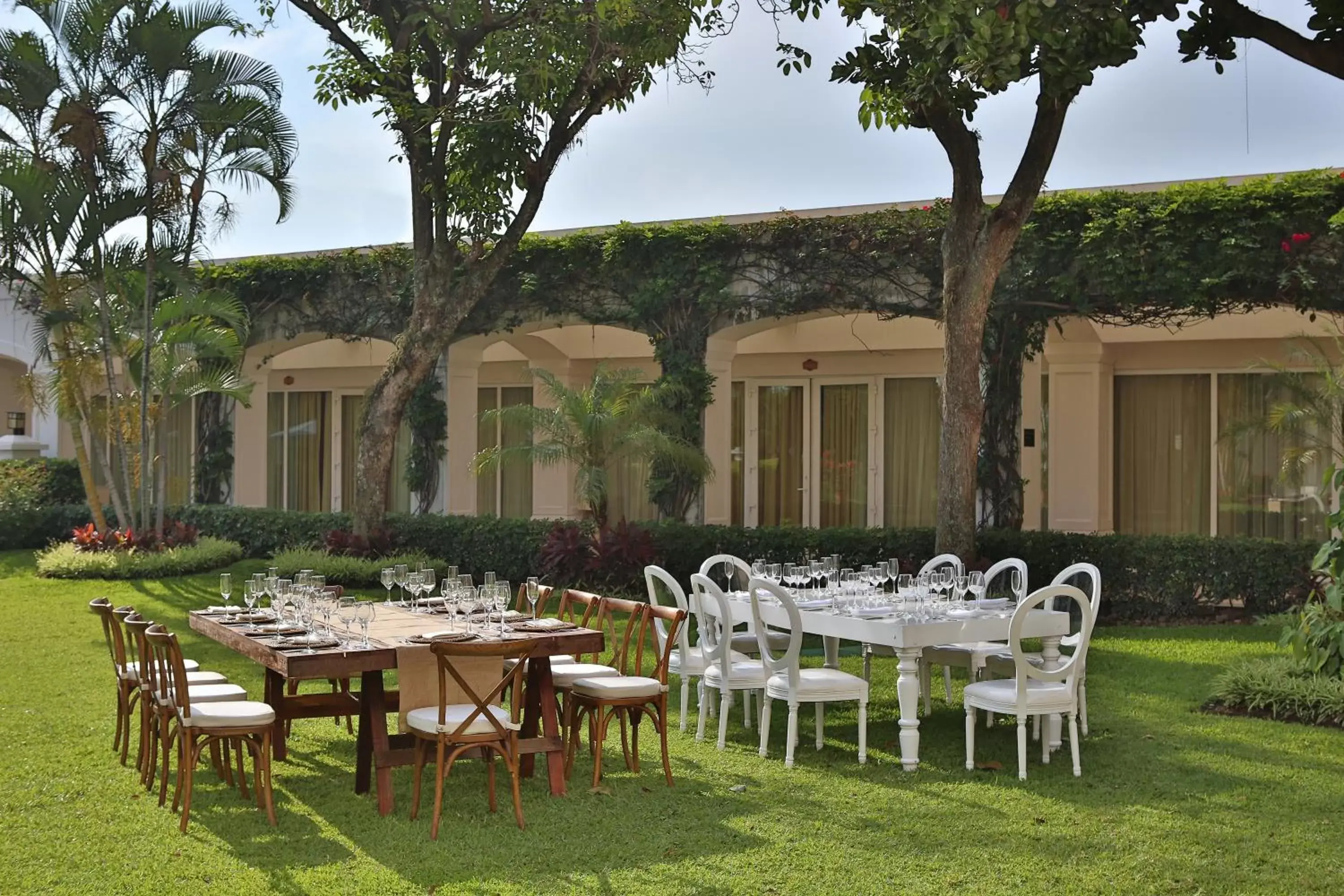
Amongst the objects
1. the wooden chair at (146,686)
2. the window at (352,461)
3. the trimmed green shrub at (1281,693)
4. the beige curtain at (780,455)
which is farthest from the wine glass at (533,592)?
the window at (352,461)

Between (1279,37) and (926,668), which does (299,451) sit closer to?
(926,668)

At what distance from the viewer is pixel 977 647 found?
26.8ft

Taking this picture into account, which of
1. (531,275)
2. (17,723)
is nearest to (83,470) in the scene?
(531,275)

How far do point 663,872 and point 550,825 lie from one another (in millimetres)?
793

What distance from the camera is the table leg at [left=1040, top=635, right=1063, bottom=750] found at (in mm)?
7137

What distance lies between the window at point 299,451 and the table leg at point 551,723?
A: 14.8m

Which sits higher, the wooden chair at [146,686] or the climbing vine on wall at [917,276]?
the climbing vine on wall at [917,276]

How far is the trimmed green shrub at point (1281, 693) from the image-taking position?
314 inches

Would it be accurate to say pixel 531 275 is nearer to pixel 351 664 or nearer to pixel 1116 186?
pixel 1116 186

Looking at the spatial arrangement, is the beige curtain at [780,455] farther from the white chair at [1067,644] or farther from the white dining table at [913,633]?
the white dining table at [913,633]

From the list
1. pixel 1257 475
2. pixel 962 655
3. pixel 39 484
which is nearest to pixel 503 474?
pixel 39 484

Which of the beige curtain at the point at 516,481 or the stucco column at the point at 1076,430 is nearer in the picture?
the stucco column at the point at 1076,430

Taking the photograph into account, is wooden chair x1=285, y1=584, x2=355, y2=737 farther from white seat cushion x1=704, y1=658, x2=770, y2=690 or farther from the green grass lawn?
white seat cushion x1=704, y1=658, x2=770, y2=690

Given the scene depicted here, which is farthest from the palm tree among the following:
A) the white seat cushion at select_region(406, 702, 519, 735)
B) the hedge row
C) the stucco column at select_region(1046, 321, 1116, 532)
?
the white seat cushion at select_region(406, 702, 519, 735)
